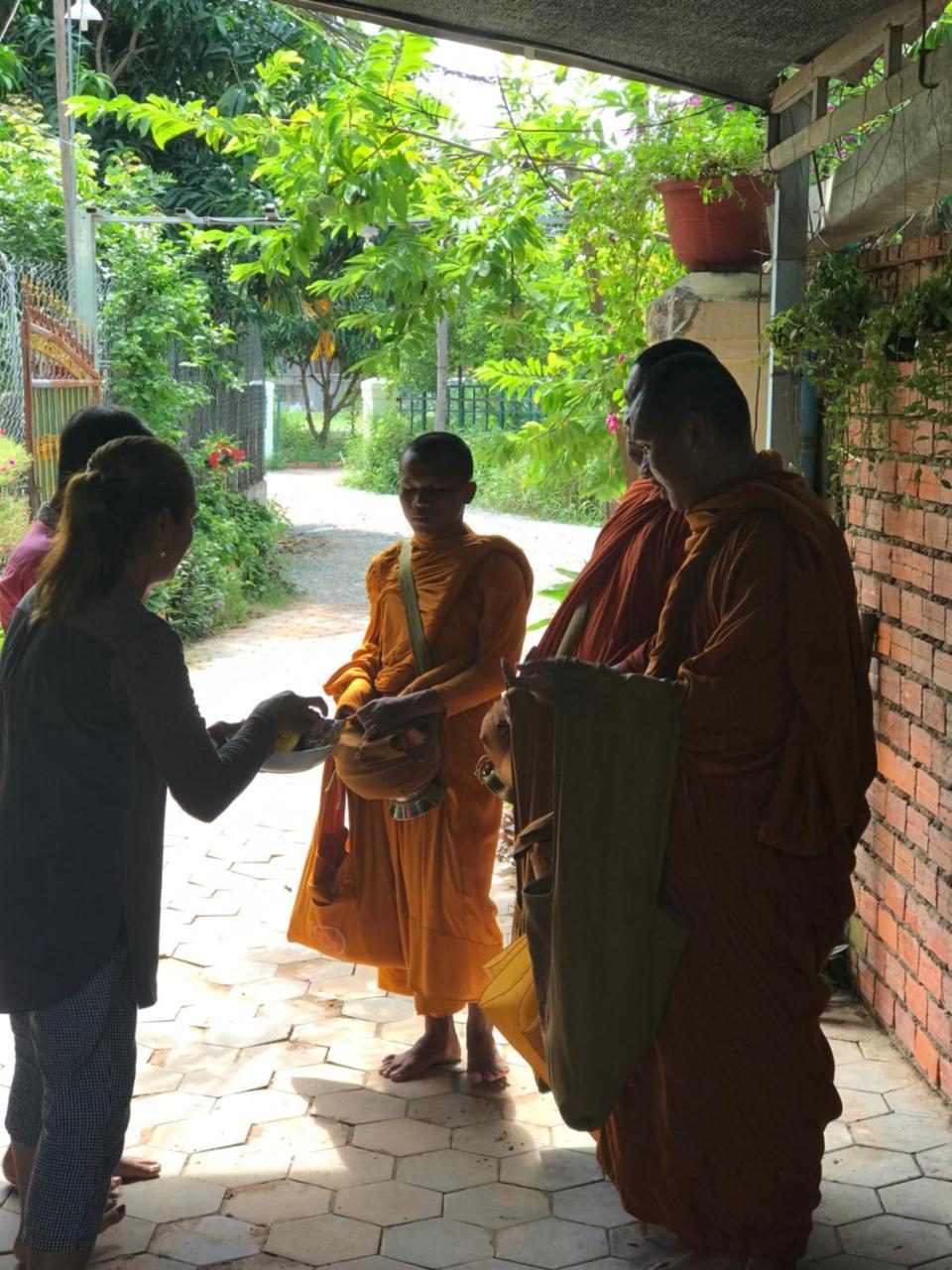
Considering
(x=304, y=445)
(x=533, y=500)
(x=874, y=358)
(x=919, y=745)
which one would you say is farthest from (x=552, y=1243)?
(x=304, y=445)

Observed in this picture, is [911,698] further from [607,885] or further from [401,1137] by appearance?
[401,1137]

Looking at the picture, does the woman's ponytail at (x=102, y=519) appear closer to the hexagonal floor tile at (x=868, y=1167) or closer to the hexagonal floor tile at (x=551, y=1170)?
the hexagonal floor tile at (x=551, y=1170)

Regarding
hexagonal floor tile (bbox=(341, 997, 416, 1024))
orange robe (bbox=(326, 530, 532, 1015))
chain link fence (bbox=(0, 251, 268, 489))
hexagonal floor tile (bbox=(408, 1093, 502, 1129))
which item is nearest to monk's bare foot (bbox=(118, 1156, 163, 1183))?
hexagonal floor tile (bbox=(408, 1093, 502, 1129))

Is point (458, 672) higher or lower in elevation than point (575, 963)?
higher

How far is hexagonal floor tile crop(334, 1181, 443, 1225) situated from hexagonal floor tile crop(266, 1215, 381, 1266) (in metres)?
0.04

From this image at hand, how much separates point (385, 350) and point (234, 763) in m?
5.57

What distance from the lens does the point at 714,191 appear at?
213 inches

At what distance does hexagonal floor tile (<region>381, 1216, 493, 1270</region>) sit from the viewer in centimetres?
321

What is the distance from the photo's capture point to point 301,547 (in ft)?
59.6

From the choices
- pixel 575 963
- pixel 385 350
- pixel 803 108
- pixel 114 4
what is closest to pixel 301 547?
pixel 114 4

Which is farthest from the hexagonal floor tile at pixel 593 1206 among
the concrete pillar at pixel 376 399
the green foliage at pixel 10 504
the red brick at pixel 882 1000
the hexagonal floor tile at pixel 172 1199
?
the concrete pillar at pixel 376 399

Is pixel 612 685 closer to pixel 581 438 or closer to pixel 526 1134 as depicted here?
pixel 526 1134

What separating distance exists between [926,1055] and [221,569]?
10030mm

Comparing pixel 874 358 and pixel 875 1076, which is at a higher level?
pixel 874 358
